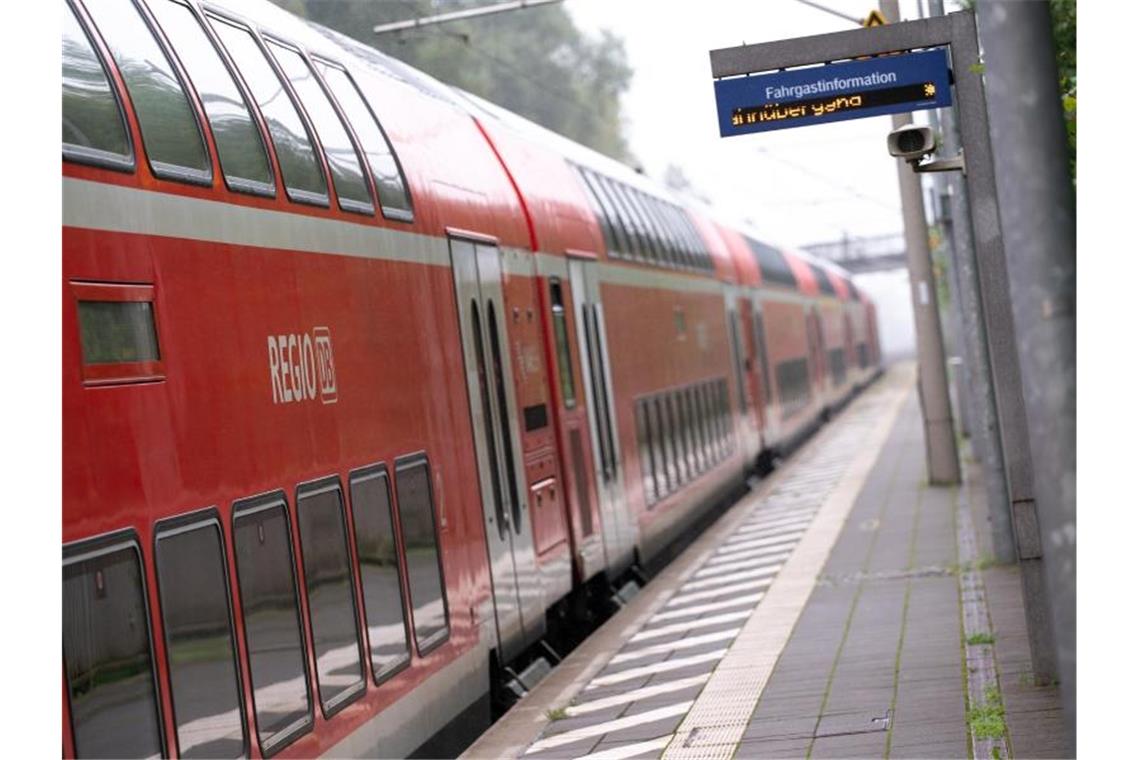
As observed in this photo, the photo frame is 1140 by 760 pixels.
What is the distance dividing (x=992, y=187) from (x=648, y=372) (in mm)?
8914

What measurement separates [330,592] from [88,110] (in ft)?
8.95

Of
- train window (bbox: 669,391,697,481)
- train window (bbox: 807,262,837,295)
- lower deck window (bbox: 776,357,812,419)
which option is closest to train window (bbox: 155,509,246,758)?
train window (bbox: 669,391,697,481)

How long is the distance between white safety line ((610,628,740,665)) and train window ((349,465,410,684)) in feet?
13.0

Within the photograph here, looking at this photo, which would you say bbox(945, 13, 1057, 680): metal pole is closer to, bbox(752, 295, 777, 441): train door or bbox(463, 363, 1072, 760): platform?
bbox(463, 363, 1072, 760): platform

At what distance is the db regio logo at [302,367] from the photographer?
7897 millimetres

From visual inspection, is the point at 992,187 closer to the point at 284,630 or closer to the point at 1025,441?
the point at 1025,441

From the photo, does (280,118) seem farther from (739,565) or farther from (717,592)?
(739,565)

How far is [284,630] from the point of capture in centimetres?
764

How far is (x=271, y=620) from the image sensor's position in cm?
752

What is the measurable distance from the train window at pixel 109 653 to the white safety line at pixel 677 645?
7029 millimetres

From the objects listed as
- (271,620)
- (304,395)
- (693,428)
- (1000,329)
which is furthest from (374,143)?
(693,428)

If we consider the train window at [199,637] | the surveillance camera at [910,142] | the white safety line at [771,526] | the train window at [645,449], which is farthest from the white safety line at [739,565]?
the train window at [199,637]

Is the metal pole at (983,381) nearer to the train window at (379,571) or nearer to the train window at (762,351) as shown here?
the train window at (379,571)
